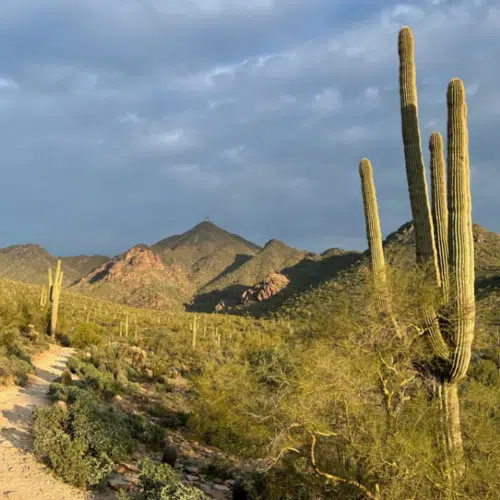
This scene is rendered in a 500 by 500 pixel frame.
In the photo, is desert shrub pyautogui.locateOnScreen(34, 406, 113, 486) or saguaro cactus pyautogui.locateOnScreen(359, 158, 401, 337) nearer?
desert shrub pyautogui.locateOnScreen(34, 406, 113, 486)

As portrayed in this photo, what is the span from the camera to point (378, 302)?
725 cm

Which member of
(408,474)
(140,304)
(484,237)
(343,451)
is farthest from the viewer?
(140,304)

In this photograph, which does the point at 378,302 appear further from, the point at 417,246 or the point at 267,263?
the point at 267,263

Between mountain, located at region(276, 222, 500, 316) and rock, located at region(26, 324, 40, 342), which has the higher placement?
mountain, located at region(276, 222, 500, 316)

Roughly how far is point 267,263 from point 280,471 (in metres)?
81.7

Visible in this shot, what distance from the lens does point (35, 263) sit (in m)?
90.9

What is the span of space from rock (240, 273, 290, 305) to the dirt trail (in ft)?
178

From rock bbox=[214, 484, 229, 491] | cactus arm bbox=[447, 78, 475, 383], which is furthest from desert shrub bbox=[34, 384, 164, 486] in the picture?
cactus arm bbox=[447, 78, 475, 383]

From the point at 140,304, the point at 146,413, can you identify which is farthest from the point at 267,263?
the point at 146,413

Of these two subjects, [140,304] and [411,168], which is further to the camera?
[140,304]

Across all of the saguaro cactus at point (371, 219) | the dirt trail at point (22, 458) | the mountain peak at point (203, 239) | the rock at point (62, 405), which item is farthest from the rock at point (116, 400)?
the mountain peak at point (203, 239)

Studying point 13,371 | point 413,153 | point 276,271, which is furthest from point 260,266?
point 413,153

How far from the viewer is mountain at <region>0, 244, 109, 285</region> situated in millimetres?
82988

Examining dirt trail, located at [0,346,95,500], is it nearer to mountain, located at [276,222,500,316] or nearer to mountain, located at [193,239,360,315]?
mountain, located at [276,222,500,316]
